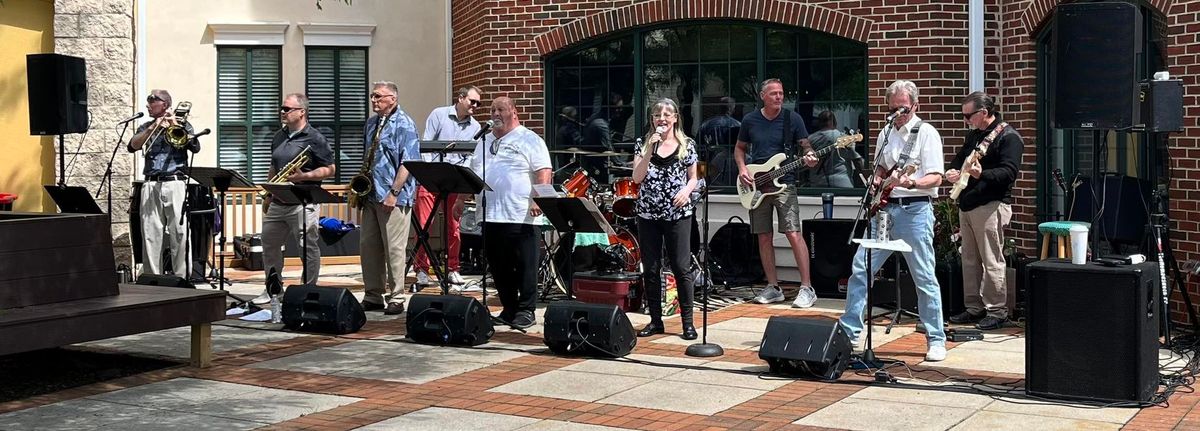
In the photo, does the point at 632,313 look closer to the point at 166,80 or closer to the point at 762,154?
the point at 762,154

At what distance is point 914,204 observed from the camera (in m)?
8.85

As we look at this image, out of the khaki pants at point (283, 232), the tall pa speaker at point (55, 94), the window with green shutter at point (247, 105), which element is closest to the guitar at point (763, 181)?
the khaki pants at point (283, 232)

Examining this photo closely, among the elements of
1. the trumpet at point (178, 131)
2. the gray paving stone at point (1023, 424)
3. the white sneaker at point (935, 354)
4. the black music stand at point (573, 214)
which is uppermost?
the trumpet at point (178, 131)

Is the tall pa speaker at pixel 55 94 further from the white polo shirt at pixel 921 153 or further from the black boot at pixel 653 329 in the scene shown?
the white polo shirt at pixel 921 153

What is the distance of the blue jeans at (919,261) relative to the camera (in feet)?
28.9

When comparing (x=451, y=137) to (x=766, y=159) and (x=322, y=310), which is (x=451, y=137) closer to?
(x=766, y=159)

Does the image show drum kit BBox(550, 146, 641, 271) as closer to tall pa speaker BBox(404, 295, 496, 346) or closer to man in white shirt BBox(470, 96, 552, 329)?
man in white shirt BBox(470, 96, 552, 329)

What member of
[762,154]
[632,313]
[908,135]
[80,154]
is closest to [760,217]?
[762,154]

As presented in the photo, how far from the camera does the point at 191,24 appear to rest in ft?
54.0

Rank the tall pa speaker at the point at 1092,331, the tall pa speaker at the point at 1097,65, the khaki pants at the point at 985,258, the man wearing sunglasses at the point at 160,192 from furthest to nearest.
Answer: the man wearing sunglasses at the point at 160,192 < the khaki pants at the point at 985,258 < the tall pa speaker at the point at 1097,65 < the tall pa speaker at the point at 1092,331

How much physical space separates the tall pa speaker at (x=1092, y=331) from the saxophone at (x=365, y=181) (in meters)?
5.63

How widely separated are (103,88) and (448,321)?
7.74 metres

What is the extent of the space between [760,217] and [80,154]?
8001mm

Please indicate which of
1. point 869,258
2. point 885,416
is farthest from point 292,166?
point 885,416
